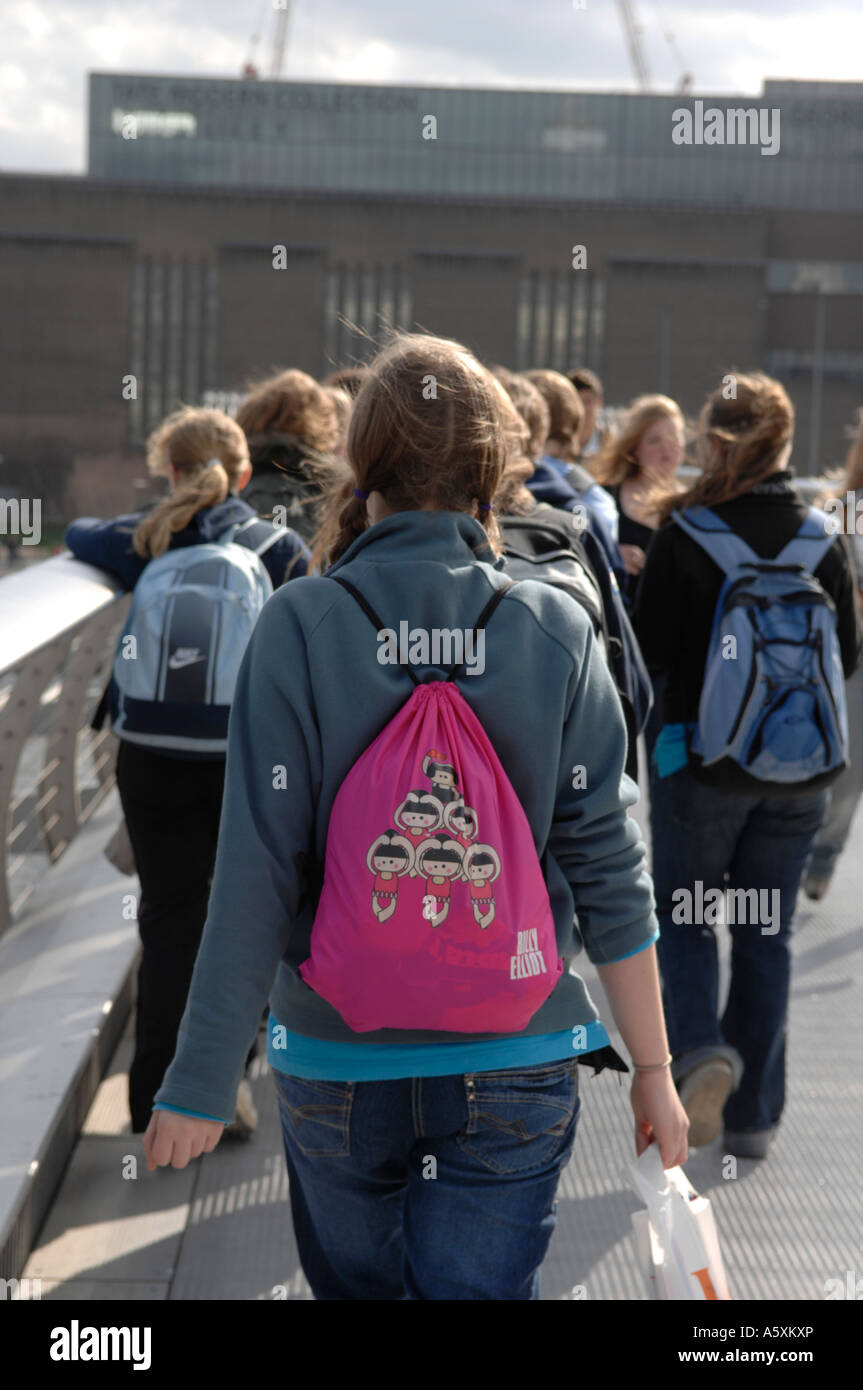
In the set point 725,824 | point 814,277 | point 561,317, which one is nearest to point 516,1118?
point 725,824

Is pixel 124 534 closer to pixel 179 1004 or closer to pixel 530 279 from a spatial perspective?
pixel 179 1004

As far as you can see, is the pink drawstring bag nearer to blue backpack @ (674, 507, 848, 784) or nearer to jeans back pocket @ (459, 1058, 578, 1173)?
jeans back pocket @ (459, 1058, 578, 1173)

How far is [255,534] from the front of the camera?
4.11 metres

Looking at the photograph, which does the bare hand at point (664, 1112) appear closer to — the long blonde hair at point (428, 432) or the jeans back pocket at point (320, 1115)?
the jeans back pocket at point (320, 1115)

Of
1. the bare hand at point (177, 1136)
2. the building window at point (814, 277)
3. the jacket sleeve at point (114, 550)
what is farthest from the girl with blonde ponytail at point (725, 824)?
the building window at point (814, 277)

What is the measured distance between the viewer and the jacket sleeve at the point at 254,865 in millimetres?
1997

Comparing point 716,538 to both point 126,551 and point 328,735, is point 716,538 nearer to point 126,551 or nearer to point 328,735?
point 126,551

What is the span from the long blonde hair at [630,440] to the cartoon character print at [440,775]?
Result: 3975 millimetres

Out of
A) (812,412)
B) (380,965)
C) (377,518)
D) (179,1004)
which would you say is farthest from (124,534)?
(812,412)

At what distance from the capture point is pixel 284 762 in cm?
200

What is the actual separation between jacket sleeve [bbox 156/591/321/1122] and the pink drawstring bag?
2.8 inches

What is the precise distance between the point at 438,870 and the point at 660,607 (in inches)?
91.1
